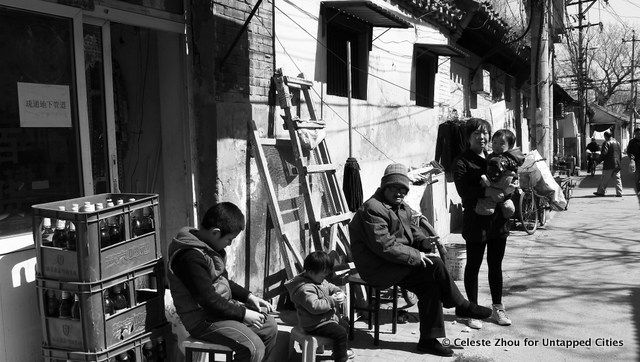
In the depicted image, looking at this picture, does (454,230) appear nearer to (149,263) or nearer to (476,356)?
(476,356)

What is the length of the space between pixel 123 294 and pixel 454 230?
26.9 feet

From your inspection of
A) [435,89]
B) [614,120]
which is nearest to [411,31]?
[435,89]

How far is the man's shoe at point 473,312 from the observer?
5.21 meters

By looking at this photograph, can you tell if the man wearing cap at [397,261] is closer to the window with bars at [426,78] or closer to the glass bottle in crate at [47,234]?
the glass bottle in crate at [47,234]

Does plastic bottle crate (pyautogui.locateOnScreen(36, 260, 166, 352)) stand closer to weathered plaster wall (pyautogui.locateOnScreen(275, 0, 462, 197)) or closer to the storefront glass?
the storefront glass

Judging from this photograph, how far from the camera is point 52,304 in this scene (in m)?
3.54

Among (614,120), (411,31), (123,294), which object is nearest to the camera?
(123,294)

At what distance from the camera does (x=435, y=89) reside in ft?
34.9

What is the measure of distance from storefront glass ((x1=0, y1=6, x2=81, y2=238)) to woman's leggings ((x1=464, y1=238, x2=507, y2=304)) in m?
3.49

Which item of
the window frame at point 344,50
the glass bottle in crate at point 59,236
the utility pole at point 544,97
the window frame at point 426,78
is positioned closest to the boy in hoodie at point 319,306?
the glass bottle in crate at point 59,236

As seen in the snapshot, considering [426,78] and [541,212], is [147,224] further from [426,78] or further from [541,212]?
[541,212]

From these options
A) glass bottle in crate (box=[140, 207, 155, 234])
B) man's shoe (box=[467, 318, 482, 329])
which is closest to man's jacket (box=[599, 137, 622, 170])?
man's shoe (box=[467, 318, 482, 329])

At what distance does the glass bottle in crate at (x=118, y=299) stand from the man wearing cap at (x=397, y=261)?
6.39ft

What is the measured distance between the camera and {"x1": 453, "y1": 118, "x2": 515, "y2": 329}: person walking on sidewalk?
554cm
